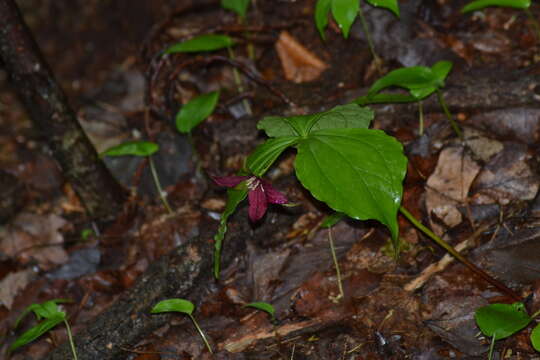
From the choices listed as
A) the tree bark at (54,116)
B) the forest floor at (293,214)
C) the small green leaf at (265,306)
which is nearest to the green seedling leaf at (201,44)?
the forest floor at (293,214)

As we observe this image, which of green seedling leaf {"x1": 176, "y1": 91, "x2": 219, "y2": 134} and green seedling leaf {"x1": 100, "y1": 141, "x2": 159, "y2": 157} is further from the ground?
green seedling leaf {"x1": 176, "y1": 91, "x2": 219, "y2": 134}

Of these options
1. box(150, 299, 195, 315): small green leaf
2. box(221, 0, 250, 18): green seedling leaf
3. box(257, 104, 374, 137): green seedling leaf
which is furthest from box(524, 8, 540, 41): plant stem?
box(150, 299, 195, 315): small green leaf

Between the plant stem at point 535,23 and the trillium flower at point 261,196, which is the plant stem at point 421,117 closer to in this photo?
the plant stem at point 535,23

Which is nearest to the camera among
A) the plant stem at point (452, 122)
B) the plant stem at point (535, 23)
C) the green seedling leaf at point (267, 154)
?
the green seedling leaf at point (267, 154)

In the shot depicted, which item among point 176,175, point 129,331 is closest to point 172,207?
point 176,175

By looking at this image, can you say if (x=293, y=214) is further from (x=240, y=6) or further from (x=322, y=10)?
(x=240, y=6)

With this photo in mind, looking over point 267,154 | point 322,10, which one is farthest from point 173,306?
point 322,10

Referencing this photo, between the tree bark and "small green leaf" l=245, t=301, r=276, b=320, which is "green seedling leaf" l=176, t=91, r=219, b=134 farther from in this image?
"small green leaf" l=245, t=301, r=276, b=320
